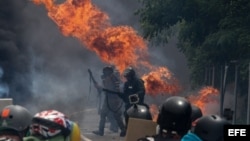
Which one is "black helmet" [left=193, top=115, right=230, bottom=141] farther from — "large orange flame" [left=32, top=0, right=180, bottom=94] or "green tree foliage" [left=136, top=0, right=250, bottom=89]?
"large orange flame" [left=32, top=0, right=180, bottom=94]

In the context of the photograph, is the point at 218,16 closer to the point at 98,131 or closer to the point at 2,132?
the point at 98,131

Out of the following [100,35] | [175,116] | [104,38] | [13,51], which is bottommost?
[175,116]

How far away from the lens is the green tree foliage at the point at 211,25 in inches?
713

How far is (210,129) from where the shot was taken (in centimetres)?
661

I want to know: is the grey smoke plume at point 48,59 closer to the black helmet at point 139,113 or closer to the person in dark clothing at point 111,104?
the person in dark clothing at point 111,104

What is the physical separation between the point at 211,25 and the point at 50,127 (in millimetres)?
14414

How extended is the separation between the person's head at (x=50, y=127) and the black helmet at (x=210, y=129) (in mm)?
1541

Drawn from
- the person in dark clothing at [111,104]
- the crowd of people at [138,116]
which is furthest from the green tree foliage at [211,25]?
the crowd of people at [138,116]

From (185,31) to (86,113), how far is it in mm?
7833

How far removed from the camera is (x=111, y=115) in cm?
1869

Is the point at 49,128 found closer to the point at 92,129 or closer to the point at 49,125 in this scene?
the point at 49,125

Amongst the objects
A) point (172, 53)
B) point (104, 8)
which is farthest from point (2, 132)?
point (172, 53)

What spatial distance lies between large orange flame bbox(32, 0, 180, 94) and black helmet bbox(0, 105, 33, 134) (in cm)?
1231

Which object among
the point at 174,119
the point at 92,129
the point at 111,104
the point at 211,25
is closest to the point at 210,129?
the point at 174,119
